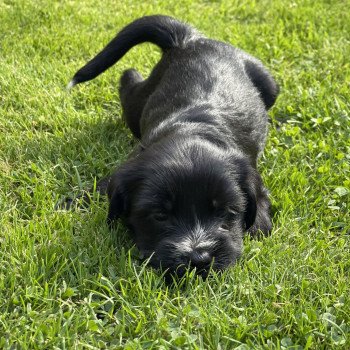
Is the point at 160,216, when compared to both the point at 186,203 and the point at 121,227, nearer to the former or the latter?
the point at 186,203

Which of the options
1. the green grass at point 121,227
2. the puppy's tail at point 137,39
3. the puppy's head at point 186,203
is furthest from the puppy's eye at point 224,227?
the puppy's tail at point 137,39

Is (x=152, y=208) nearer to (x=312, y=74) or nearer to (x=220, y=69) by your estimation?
(x=220, y=69)

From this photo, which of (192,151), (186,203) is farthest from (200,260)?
(192,151)

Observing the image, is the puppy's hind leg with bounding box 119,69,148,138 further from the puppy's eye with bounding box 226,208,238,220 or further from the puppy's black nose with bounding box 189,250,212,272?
the puppy's black nose with bounding box 189,250,212,272

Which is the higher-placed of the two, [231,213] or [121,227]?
[231,213]

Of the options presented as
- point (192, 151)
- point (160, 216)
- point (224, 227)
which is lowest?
point (224, 227)

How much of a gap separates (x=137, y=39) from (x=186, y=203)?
6.32 ft

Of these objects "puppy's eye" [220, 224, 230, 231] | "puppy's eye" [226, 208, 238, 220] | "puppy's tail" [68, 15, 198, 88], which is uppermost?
"puppy's tail" [68, 15, 198, 88]

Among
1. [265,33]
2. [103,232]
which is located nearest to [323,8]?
[265,33]

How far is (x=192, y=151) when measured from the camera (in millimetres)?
3064

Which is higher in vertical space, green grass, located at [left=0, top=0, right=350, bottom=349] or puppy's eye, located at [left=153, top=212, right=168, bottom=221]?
puppy's eye, located at [left=153, top=212, right=168, bottom=221]

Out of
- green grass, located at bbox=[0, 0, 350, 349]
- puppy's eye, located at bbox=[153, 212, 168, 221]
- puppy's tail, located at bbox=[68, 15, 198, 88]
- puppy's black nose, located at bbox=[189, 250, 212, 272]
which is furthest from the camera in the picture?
puppy's tail, located at bbox=[68, 15, 198, 88]

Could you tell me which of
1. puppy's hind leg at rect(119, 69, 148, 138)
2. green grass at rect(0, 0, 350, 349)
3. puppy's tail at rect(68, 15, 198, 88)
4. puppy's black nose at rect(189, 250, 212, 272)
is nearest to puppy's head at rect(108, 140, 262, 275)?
puppy's black nose at rect(189, 250, 212, 272)

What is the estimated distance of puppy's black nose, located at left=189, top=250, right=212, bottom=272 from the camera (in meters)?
2.89
